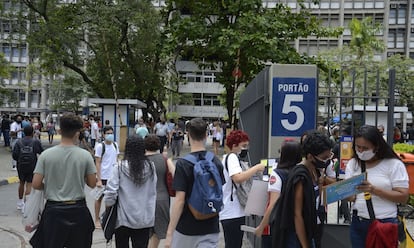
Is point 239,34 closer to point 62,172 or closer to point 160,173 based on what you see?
point 160,173

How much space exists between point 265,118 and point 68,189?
2.88 meters

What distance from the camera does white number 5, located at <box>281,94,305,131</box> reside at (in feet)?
19.6

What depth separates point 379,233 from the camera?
385cm

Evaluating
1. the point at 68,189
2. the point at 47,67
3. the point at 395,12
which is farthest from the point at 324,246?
the point at 395,12

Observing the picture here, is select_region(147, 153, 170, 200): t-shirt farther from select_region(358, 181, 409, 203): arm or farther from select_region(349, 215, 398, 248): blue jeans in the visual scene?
select_region(358, 181, 409, 203): arm

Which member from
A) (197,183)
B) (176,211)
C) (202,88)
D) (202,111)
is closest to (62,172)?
(176,211)

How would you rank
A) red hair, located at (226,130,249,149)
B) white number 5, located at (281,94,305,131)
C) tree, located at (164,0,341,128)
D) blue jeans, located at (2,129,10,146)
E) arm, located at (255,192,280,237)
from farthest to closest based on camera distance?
blue jeans, located at (2,129,10,146) → tree, located at (164,0,341,128) → white number 5, located at (281,94,305,131) → red hair, located at (226,130,249,149) → arm, located at (255,192,280,237)

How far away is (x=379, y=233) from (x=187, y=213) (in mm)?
1596

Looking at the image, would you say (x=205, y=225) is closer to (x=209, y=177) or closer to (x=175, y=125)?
(x=209, y=177)

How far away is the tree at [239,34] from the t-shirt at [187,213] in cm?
1364

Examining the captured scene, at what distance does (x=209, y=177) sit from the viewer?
3988 millimetres

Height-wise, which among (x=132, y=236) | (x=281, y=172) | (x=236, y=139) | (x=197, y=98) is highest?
(x=197, y=98)

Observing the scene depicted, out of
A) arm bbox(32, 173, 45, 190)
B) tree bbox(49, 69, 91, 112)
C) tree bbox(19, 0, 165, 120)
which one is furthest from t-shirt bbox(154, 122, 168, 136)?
tree bbox(49, 69, 91, 112)

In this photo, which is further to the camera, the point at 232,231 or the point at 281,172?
the point at 232,231
